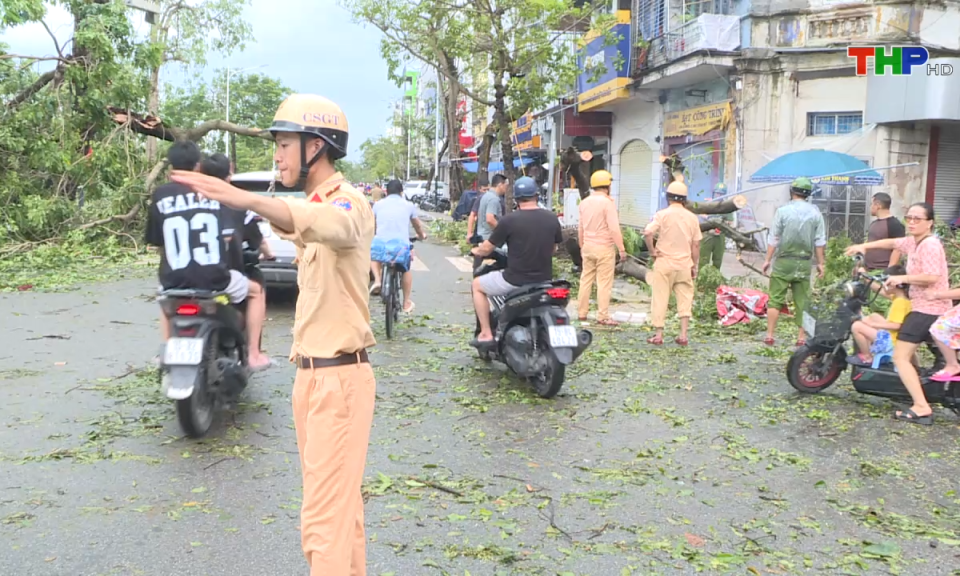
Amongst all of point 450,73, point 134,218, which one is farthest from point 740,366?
point 450,73

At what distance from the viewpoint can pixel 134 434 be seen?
5.54 metres

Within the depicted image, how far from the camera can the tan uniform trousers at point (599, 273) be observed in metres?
10.0

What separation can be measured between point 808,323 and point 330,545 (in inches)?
208

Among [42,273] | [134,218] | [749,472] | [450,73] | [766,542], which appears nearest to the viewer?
[766,542]

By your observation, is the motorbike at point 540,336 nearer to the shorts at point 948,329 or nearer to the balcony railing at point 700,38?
the shorts at point 948,329

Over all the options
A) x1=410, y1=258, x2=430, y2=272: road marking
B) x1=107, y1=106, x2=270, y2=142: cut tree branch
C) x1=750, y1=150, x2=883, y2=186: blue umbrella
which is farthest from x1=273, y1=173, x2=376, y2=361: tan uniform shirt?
x1=107, y1=106, x2=270, y2=142: cut tree branch

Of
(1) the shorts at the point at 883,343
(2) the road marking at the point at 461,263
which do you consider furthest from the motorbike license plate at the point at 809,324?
(2) the road marking at the point at 461,263

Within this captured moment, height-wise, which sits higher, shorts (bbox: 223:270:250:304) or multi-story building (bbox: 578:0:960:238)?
multi-story building (bbox: 578:0:960:238)

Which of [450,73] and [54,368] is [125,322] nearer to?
[54,368]

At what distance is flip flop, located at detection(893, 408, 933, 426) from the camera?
612cm

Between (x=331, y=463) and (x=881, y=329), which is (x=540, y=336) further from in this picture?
(x=331, y=463)

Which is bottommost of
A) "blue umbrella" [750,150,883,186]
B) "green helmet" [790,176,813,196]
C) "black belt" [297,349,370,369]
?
"black belt" [297,349,370,369]

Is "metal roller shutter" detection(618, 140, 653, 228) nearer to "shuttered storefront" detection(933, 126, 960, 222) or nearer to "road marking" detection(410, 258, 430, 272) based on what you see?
"shuttered storefront" detection(933, 126, 960, 222)

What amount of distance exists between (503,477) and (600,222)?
5.52m
